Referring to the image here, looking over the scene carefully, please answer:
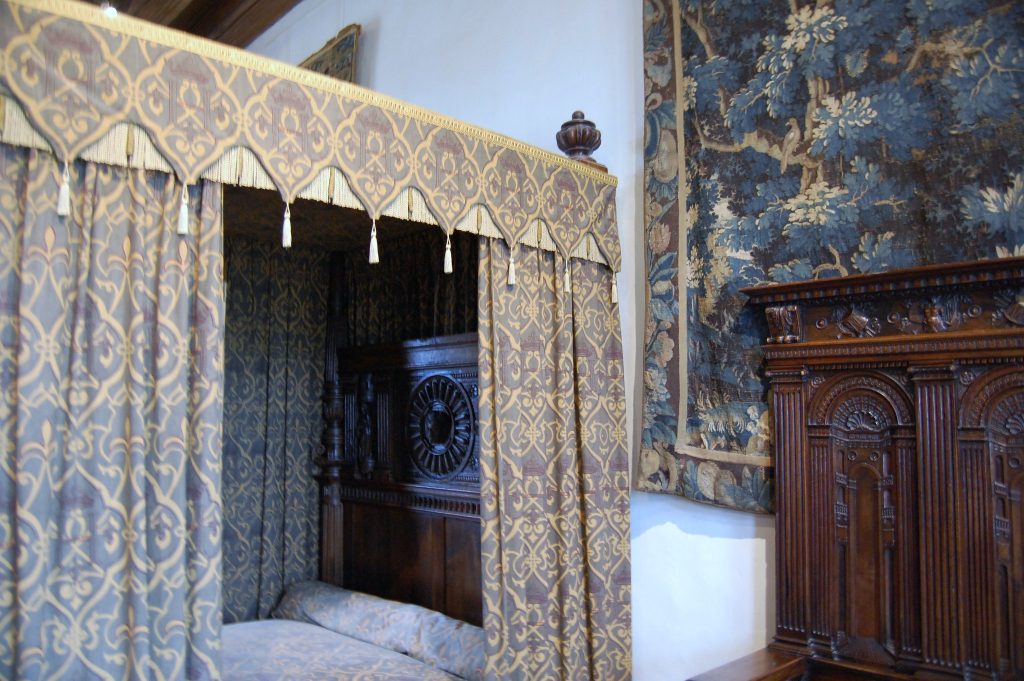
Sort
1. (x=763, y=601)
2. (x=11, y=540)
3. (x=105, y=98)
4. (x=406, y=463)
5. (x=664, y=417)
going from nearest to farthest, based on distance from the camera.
A: (x=11, y=540)
(x=105, y=98)
(x=763, y=601)
(x=664, y=417)
(x=406, y=463)

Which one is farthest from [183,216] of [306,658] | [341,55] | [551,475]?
[341,55]

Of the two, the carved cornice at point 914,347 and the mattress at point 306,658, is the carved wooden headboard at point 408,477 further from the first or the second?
the carved cornice at point 914,347

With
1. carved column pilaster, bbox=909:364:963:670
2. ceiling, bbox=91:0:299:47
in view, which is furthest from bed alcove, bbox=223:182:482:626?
ceiling, bbox=91:0:299:47

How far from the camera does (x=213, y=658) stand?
181cm

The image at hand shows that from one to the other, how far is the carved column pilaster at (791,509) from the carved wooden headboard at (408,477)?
1.23 metres

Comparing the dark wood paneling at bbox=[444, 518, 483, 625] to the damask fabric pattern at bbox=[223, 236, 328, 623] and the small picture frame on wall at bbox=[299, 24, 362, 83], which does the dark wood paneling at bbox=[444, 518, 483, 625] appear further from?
the small picture frame on wall at bbox=[299, 24, 362, 83]

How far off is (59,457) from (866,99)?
2.46 m

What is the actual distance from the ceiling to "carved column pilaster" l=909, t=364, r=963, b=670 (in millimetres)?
4873

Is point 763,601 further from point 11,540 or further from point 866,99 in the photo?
point 11,540

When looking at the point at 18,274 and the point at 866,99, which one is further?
the point at 866,99

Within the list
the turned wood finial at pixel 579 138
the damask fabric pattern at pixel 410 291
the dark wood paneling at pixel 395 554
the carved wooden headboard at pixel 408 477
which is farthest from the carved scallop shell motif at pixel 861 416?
the dark wood paneling at pixel 395 554

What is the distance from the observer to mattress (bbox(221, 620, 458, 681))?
2.87 m

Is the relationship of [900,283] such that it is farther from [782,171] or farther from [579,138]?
[579,138]

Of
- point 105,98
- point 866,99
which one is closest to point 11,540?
point 105,98
